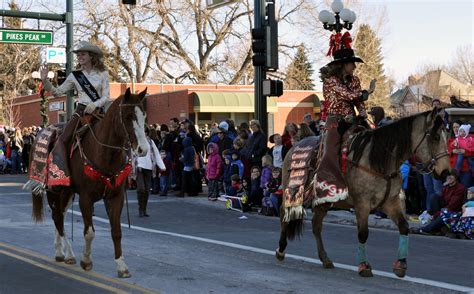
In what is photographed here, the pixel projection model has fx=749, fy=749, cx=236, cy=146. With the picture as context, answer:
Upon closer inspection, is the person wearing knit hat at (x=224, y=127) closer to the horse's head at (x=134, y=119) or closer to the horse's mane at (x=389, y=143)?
the horse's mane at (x=389, y=143)

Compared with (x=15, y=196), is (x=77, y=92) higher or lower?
higher

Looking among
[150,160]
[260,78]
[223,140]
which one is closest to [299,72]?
[223,140]

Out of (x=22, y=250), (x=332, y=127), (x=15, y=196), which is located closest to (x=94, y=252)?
(x=22, y=250)

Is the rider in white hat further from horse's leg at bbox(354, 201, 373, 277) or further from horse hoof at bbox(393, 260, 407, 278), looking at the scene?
horse hoof at bbox(393, 260, 407, 278)

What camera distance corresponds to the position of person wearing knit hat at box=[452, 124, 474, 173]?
590 inches

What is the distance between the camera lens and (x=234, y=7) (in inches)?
1927

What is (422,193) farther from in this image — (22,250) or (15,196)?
(15,196)

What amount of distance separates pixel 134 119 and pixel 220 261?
2.66 m

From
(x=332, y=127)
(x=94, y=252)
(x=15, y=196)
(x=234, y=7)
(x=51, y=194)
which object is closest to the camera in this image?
(x=332, y=127)

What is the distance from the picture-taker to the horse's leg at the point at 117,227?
8852 millimetres

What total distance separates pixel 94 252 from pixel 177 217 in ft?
19.2

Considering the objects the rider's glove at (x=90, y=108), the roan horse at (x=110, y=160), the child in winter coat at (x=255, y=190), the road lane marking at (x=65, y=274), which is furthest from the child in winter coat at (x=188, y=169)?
the roan horse at (x=110, y=160)

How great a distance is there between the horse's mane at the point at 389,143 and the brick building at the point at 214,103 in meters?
35.8

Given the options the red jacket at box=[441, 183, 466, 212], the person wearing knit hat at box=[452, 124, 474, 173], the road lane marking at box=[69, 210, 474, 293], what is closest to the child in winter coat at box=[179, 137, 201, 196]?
the road lane marking at box=[69, 210, 474, 293]
